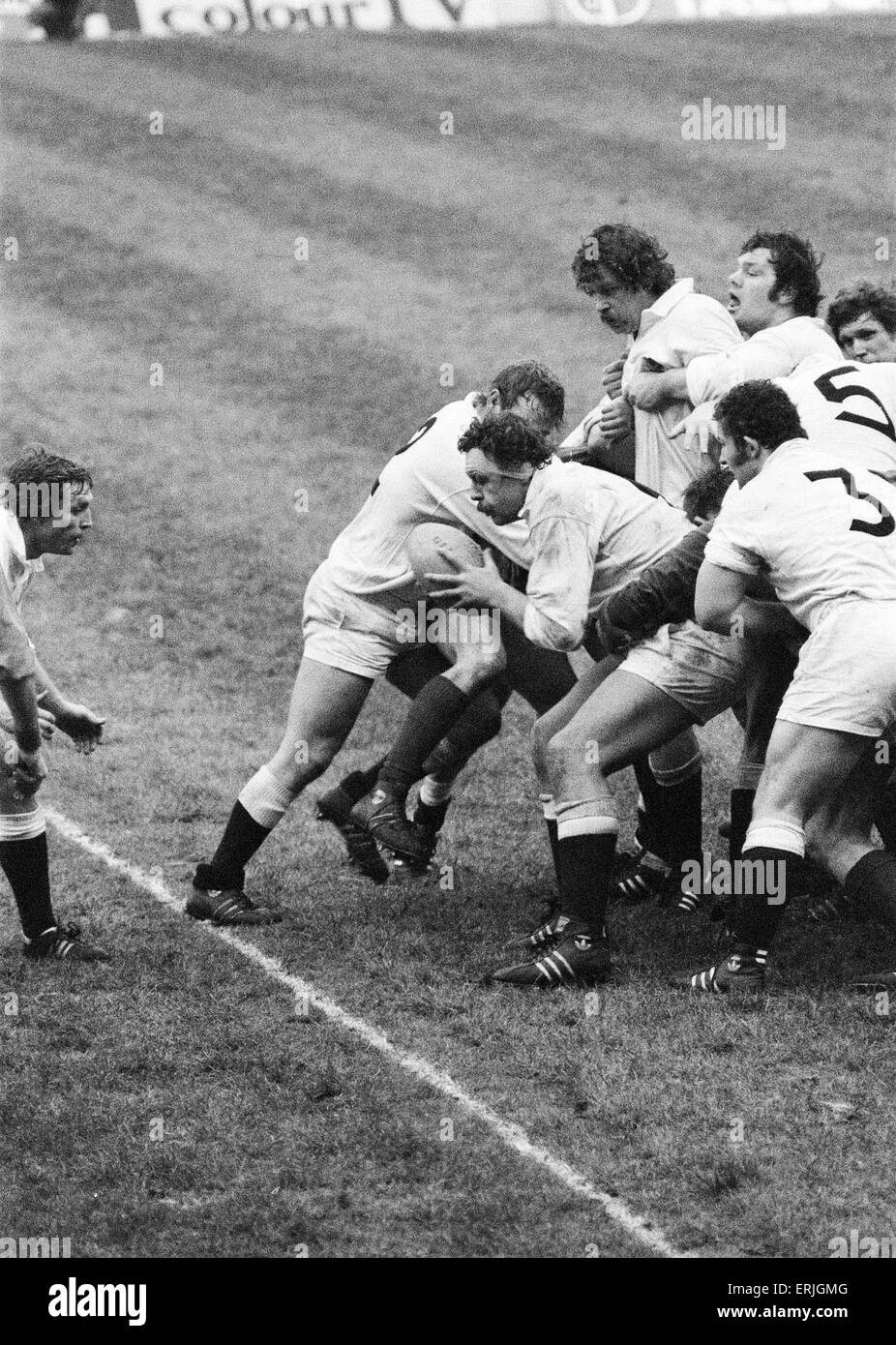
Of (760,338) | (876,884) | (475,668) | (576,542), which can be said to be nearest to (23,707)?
(475,668)

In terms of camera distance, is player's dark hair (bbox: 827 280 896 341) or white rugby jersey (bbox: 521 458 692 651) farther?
player's dark hair (bbox: 827 280 896 341)

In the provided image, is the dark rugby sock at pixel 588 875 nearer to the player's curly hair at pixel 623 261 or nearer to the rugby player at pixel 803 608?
the rugby player at pixel 803 608

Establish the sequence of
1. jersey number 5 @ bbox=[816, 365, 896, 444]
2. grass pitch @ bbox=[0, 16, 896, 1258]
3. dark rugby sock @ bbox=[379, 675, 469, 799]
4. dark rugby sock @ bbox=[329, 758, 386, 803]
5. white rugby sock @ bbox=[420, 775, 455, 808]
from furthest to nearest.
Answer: white rugby sock @ bbox=[420, 775, 455, 808] → dark rugby sock @ bbox=[329, 758, 386, 803] → dark rugby sock @ bbox=[379, 675, 469, 799] → jersey number 5 @ bbox=[816, 365, 896, 444] → grass pitch @ bbox=[0, 16, 896, 1258]

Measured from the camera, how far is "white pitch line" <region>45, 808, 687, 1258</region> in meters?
4.93

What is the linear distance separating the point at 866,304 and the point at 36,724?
137 inches

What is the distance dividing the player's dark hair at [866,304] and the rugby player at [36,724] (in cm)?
294

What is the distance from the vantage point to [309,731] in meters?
7.07

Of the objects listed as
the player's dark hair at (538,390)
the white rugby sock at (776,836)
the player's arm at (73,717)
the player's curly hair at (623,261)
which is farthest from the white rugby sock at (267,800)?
the player's curly hair at (623,261)

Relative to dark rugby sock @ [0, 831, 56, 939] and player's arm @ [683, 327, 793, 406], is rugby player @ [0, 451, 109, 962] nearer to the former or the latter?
dark rugby sock @ [0, 831, 56, 939]

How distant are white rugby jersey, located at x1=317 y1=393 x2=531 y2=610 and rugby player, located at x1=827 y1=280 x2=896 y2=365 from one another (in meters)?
1.48

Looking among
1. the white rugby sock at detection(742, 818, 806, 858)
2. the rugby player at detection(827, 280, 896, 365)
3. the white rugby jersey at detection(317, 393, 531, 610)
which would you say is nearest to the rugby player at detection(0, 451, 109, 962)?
the white rugby jersey at detection(317, 393, 531, 610)

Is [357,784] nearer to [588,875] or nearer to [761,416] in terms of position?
[588,875]
